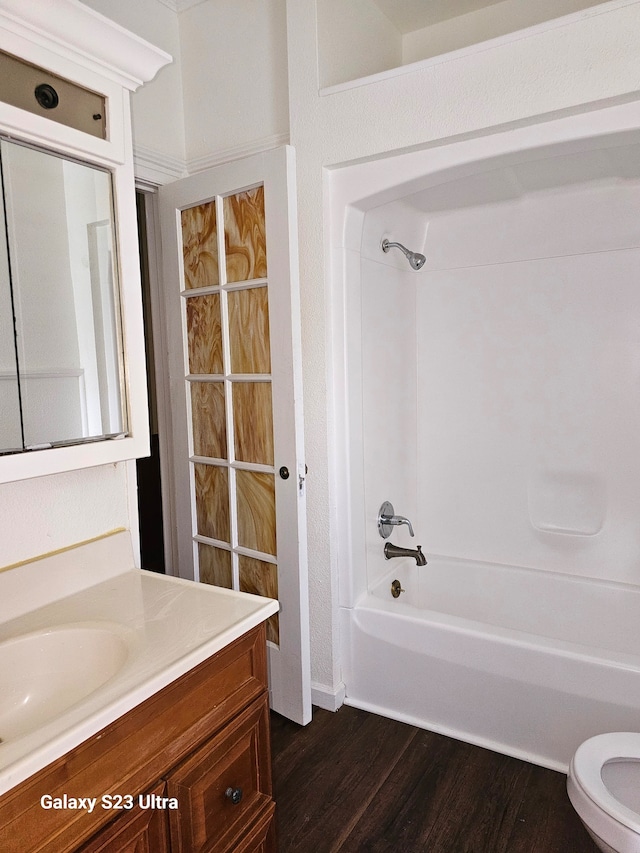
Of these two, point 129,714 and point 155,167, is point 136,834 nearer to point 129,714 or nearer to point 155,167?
point 129,714

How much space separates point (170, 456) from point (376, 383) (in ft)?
3.19

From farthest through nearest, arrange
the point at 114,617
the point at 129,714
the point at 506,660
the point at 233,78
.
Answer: the point at 233,78 → the point at 506,660 → the point at 114,617 → the point at 129,714

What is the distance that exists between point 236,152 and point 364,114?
24.7 inches

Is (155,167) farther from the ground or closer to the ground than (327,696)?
farther from the ground

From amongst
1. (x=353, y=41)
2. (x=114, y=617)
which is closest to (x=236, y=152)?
(x=353, y=41)

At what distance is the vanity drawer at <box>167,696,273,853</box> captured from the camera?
1272mm

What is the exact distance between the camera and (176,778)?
1250 millimetres

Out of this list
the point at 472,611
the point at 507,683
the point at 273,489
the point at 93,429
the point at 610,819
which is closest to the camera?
the point at 610,819

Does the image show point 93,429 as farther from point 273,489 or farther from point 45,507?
point 273,489

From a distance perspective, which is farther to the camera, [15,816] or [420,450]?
[420,450]

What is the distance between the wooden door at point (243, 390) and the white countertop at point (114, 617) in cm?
69

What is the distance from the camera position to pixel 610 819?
55.2 inches

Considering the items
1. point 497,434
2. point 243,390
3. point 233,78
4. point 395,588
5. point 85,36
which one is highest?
point 233,78

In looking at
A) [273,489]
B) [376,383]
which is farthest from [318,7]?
[273,489]
